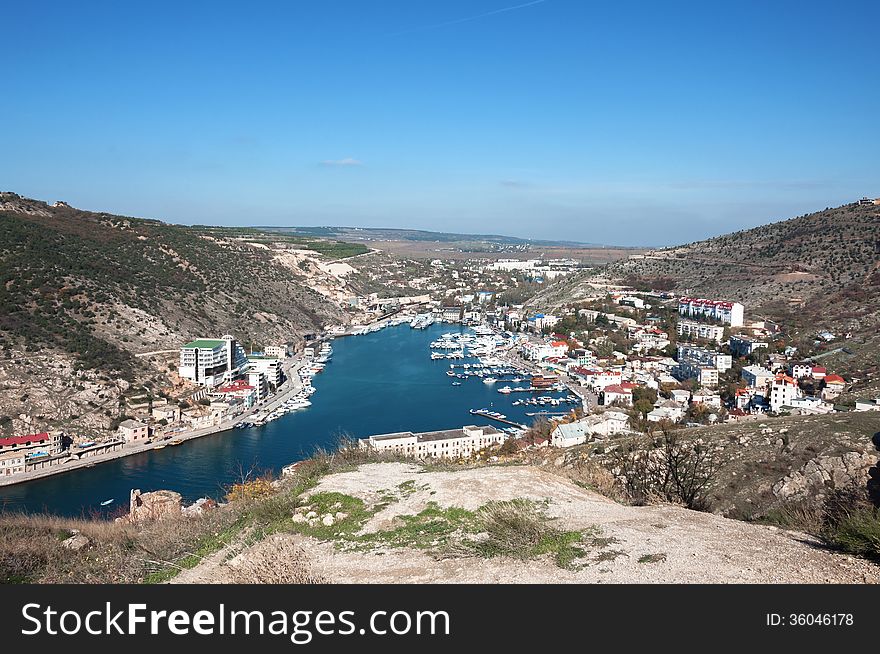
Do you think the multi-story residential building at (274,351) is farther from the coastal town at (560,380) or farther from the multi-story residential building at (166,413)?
the multi-story residential building at (166,413)

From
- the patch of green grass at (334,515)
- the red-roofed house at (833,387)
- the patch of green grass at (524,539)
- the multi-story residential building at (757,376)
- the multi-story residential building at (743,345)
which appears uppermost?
the patch of green grass at (524,539)

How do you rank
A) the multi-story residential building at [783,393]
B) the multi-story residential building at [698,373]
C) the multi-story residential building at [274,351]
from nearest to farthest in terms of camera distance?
the multi-story residential building at [783,393]
the multi-story residential building at [698,373]
the multi-story residential building at [274,351]

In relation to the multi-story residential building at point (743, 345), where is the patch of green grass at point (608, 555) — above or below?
above

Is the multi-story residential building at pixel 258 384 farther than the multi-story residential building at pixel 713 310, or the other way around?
the multi-story residential building at pixel 713 310

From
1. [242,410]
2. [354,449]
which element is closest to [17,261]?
[242,410]

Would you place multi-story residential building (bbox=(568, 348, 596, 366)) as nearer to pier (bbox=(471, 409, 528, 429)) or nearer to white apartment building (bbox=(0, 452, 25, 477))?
pier (bbox=(471, 409, 528, 429))

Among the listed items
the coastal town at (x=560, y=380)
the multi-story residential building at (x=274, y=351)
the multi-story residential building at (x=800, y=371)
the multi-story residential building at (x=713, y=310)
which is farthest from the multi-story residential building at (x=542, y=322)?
the multi-story residential building at (x=800, y=371)

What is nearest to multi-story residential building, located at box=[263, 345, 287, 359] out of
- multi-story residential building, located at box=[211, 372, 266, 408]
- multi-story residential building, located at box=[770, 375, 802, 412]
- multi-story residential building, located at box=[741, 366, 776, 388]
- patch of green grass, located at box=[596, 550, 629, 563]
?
multi-story residential building, located at box=[211, 372, 266, 408]
